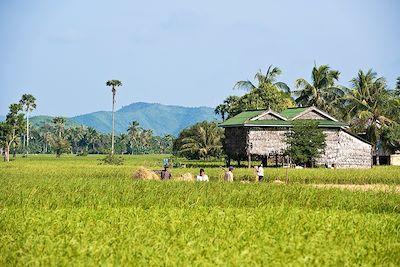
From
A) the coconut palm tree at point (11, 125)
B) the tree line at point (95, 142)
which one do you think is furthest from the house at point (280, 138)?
the tree line at point (95, 142)

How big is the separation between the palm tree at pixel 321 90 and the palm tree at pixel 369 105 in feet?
5.00

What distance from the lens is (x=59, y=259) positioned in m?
8.43

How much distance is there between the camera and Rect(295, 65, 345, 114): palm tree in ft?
175

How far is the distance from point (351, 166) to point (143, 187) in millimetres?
29055

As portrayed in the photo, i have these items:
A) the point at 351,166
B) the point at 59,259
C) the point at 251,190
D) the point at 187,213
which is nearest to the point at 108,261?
the point at 59,259

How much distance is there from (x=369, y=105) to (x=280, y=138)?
12181mm

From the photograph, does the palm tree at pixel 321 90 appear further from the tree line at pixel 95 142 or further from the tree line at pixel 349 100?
the tree line at pixel 95 142

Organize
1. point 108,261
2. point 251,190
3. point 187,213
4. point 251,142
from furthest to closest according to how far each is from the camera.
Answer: point 251,142
point 251,190
point 187,213
point 108,261

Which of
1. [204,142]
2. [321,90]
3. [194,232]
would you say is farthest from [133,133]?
[194,232]

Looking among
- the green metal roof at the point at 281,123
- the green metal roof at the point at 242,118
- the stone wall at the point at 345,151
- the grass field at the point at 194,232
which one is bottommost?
the grass field at the point at 194,232

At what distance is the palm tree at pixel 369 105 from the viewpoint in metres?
52.1

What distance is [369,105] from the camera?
53.8 meters

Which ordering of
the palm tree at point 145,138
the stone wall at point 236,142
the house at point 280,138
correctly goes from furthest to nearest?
the palm tree at point 145,138 → the stone wall at point 236,142 → the house at point 280,138

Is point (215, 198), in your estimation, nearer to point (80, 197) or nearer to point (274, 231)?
point (80, 197)
